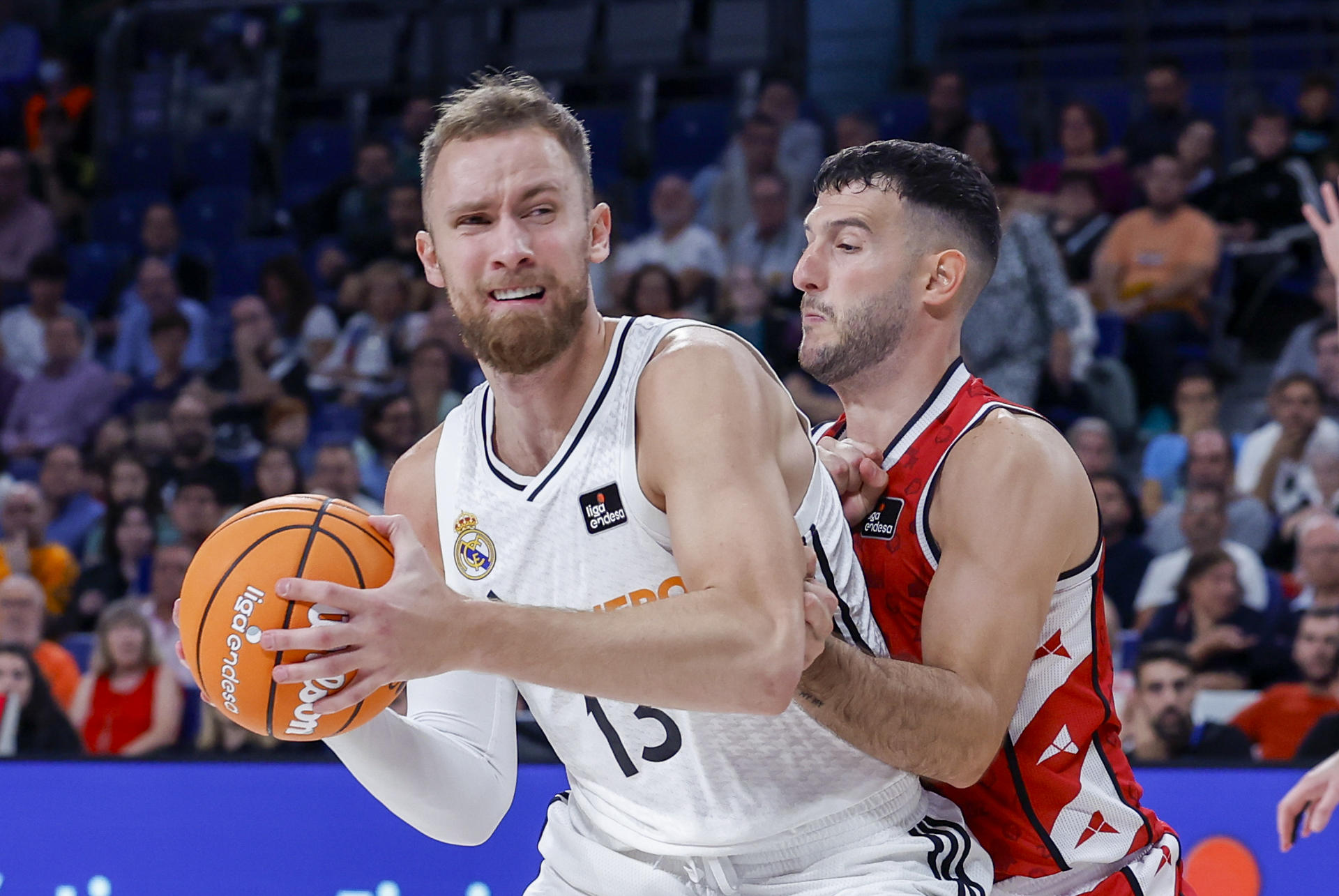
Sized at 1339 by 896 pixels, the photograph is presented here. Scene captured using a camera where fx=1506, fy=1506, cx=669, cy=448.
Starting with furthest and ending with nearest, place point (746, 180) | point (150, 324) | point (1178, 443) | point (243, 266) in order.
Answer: point (243, 266)
point (150, 324)
point (746, 180)
point (1178, 443)

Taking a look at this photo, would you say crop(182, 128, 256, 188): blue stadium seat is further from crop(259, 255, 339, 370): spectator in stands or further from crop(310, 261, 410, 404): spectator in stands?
crop(310, 261, 410, 404): spectator in stands

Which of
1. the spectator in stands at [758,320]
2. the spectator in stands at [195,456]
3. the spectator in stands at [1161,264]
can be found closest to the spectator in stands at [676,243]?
the spectator in stands at [758,320]

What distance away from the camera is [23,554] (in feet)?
26.0

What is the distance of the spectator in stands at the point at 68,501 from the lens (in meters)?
8.38

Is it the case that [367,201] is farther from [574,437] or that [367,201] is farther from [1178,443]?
[574,437]

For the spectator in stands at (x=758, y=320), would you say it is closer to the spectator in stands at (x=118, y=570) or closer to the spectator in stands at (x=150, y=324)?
the spectator in stands at (x=118, y=570)

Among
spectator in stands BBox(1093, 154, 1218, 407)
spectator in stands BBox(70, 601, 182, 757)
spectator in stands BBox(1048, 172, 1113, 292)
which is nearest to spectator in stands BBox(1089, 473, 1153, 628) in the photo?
spectator in stands BBox(1093, 154, 1218, 407)

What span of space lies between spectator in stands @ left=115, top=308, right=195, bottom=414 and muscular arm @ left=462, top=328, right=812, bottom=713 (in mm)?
7378

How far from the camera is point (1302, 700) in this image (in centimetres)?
545

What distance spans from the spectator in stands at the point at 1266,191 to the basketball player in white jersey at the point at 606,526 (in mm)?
6738

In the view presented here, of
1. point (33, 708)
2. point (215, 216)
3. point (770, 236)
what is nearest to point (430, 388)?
point (770, 236)

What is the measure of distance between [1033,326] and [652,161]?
4.81 m

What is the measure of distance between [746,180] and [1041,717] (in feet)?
23.7

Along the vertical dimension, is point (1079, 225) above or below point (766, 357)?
above
